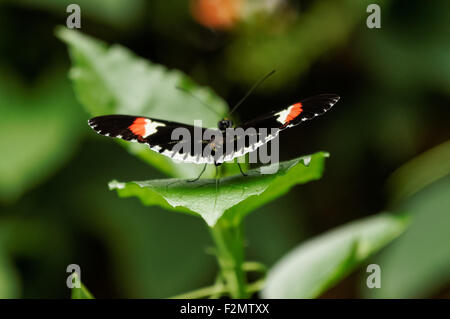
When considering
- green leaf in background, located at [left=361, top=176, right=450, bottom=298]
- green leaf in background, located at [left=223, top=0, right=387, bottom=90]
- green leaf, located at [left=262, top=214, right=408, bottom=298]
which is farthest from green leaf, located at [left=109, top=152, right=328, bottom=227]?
green leaf in background, located at [left=223, top=0, right=387, bottom=90]

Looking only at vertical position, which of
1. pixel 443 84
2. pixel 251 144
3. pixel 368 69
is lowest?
pixel 251 144

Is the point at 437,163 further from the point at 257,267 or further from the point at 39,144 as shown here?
the point at 39,144

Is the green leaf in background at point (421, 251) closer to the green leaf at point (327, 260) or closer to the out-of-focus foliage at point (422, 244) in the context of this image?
the out-of-focus foliage at point (422, 244)

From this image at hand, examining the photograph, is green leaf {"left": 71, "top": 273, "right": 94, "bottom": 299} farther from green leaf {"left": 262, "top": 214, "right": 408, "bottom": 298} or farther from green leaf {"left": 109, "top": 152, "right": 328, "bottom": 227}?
green leaf {"left": 262, "top": 214, "right": 408, "bottom": 298}

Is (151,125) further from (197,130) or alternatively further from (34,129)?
(34,129)

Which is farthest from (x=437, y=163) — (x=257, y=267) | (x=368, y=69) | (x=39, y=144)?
(x=39, y=144)
